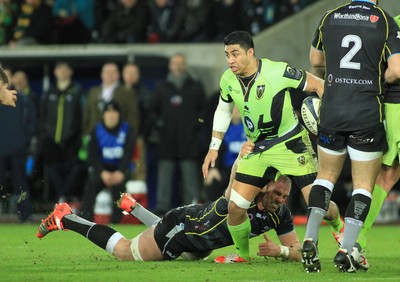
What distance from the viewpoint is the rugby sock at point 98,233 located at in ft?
35.3

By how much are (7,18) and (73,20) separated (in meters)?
1.20

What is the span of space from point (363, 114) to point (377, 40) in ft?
2.07

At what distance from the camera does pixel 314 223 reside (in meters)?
9.43

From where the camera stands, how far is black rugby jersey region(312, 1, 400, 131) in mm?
9438

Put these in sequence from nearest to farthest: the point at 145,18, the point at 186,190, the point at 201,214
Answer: the point at 201,214
the point at 186,190
the point at 145,18

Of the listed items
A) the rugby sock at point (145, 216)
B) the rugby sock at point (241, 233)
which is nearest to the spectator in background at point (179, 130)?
the rugby sock at point (145, 216)

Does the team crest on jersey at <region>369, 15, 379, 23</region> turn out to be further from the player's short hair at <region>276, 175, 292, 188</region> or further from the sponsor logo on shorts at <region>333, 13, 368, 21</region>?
the player's short hair at <region>276, 175, 292, 188</region>

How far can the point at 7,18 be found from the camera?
2014cm

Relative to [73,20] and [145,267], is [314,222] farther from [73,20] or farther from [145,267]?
[73,20]

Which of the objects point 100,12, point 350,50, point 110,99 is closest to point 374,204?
point 350,50

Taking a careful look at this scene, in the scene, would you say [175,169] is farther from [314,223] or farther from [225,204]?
[314,223]

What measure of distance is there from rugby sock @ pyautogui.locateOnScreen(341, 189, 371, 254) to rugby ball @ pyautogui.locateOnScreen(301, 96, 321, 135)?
48.8 inches

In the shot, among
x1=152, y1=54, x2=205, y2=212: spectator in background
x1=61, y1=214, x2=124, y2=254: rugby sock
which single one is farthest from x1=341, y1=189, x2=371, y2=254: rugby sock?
x1=152, y1=54, x2=205, y2=212: spectator in background

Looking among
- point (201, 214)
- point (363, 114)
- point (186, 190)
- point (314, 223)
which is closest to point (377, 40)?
point (363, 114)
